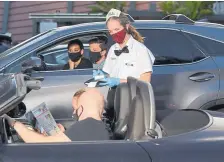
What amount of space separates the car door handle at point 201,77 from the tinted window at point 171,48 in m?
0.18

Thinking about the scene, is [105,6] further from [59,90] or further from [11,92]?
[11,92]

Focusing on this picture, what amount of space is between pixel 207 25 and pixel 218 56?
0.45m

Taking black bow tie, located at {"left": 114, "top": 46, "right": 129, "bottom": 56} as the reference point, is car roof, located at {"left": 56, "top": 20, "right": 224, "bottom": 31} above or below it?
above

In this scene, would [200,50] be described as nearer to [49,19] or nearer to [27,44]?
[27,44]

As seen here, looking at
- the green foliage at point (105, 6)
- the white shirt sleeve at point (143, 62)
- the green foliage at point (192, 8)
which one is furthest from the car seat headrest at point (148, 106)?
the green foliage at point (105, 6)

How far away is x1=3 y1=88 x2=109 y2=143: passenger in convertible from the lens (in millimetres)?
3163

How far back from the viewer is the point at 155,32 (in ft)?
20.3

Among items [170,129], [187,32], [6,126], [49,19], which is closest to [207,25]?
[187,32]

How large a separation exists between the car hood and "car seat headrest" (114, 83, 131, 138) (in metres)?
0.67

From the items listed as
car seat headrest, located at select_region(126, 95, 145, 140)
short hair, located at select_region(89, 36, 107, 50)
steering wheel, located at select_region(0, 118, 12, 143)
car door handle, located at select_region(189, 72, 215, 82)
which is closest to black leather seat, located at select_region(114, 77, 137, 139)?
car seat headrest, located at select_region(126, 95, 145, 140)

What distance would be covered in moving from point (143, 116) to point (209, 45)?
306 centimetres

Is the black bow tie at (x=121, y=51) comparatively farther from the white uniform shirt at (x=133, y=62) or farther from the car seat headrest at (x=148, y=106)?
the car seat headrest at (x=148, y=106)

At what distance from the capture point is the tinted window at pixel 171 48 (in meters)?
6.12

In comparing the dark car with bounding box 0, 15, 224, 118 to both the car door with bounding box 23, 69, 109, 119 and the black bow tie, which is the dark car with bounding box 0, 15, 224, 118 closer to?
the car door with bounding box 23, 69, 109, 119
